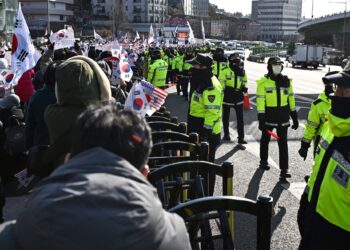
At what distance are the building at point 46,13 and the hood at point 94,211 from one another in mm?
113710

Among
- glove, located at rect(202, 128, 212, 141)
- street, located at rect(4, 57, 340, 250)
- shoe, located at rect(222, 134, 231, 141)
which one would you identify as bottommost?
street, located at rect(4, 57, 340, 250)

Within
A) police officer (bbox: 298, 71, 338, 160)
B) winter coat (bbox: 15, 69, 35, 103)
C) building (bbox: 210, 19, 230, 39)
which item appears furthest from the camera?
building (bbox: 210, 19, 230, 39)

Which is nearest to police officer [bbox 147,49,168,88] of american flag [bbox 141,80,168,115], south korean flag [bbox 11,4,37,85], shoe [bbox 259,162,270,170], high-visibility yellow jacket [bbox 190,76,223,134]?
south korean flag [bbox 11,4,37,85]

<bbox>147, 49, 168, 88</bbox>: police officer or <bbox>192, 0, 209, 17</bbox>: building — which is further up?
<bbox>192, 0, 209, 17</bbox>: building

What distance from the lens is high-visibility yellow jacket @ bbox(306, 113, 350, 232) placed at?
3.03 m

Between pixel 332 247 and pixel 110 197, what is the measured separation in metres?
2.17

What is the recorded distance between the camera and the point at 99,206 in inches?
56.5

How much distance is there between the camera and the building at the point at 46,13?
373ft

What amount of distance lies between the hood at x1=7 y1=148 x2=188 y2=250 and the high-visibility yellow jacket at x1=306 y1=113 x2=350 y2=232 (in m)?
1.84

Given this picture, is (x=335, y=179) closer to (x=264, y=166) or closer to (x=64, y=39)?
(x=264, y=166)

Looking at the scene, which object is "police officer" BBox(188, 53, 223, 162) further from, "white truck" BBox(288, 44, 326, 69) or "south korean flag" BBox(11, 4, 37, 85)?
"white truck" BBox(288, 44, 326, 69)

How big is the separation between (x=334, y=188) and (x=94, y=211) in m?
2.10

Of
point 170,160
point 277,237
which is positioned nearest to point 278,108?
point 277,237

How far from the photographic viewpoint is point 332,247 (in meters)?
3.12
